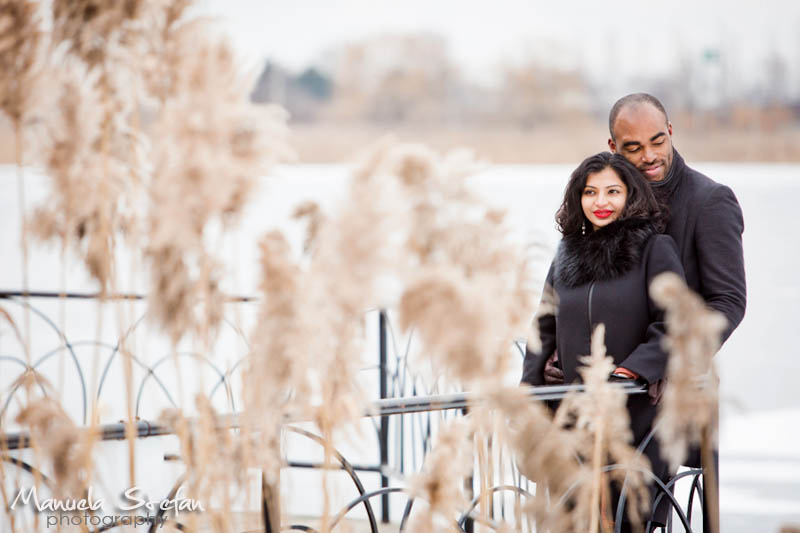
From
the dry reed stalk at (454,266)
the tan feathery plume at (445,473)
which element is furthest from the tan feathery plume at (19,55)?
the tan feathery plume at (445,473)

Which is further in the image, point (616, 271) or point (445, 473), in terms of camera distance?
point (616, 271)

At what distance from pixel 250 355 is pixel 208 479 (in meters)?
0.20

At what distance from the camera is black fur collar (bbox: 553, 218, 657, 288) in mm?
2467

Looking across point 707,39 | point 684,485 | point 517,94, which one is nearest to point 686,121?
point 707,39

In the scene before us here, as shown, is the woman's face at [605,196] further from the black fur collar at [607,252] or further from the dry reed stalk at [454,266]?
the dry reed stalk at [454,266]

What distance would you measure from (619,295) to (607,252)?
122 mm

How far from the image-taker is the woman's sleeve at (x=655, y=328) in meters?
2.29

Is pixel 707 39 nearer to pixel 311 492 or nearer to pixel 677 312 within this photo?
pixel 311 492

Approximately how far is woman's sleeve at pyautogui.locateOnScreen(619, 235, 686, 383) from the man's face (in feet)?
0.87

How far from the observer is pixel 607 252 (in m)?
2.49

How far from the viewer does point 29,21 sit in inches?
52.3

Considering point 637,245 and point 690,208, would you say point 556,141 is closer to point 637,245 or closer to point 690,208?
point 690,208

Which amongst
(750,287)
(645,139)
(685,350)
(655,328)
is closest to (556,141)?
(750,287)

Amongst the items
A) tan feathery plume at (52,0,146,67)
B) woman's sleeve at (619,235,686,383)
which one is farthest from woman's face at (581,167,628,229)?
tan feathery plume at (52,0,146,67)
